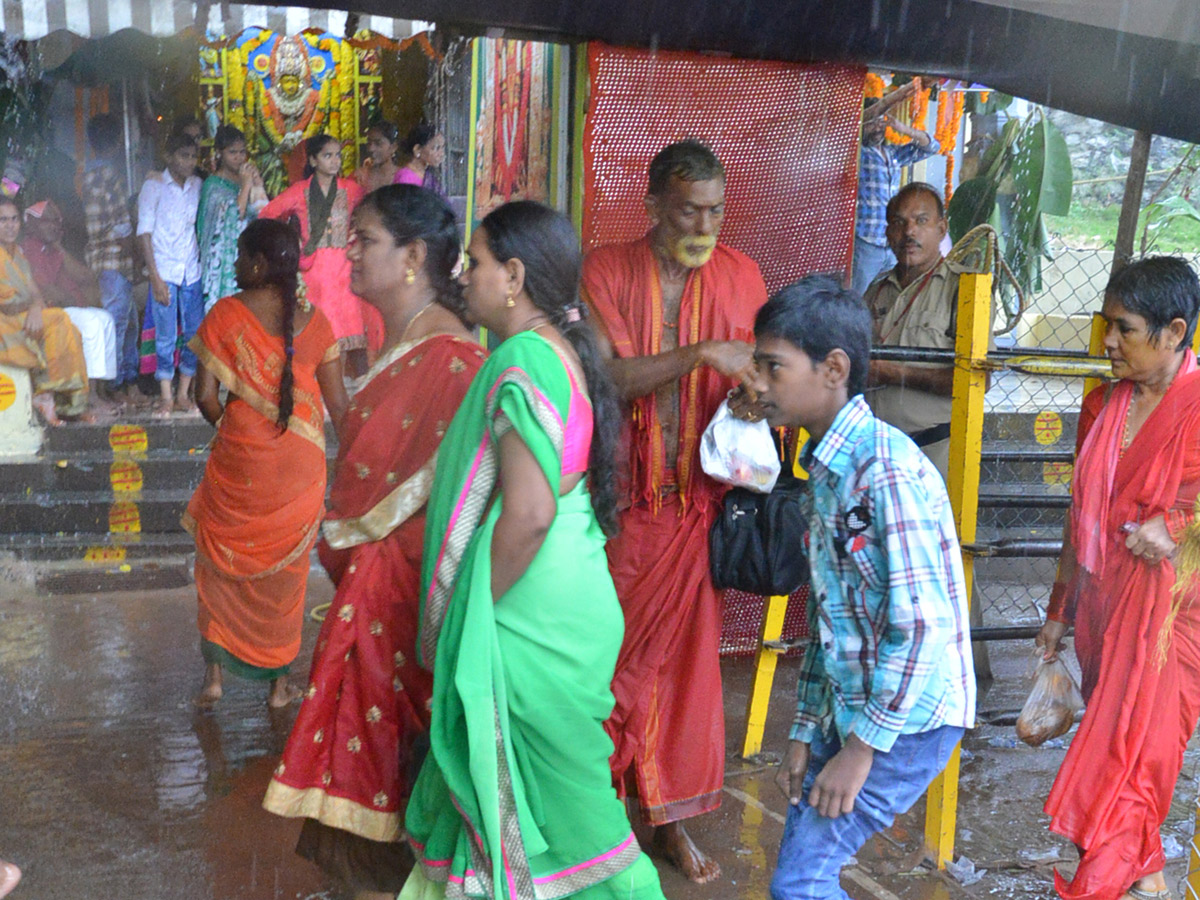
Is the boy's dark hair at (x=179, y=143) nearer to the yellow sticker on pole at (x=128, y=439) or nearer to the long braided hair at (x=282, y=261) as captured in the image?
the yellow sticker on pole at (x=128, y=439)

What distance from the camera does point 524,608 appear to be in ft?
8.20

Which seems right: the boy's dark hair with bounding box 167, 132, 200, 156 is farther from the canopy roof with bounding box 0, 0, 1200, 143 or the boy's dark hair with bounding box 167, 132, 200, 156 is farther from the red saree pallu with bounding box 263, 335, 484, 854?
the red saree pallu with bounding box 263, 335, 484, 854

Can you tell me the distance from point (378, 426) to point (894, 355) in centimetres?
166

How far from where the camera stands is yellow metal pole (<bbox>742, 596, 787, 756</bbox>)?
412cm

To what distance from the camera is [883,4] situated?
13.1ft

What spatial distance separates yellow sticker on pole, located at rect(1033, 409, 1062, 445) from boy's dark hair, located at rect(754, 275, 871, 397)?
17.0 ft

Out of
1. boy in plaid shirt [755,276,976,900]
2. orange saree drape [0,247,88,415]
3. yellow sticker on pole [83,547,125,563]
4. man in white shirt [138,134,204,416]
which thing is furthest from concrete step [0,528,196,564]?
boy in plaid shirt [755,276,976,900]

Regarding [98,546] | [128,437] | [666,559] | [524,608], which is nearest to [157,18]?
[128,437]

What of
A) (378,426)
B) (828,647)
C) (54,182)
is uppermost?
(54,182)

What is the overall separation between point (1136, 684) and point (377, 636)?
1989mm

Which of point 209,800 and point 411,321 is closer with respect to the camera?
point 411,321

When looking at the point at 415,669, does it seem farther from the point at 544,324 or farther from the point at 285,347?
the point at 285,347

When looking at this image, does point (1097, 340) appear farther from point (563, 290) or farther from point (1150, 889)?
point (563, 290)

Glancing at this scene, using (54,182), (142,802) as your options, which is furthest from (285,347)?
(54,182)
